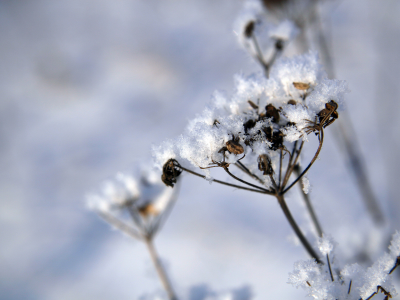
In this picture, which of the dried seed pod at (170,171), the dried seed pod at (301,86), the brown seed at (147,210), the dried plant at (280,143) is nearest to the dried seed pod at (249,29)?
the dried plant at (280,143)

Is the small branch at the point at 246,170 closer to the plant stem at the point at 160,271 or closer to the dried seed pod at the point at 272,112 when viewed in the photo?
the dried seed pod at the point at 272,112

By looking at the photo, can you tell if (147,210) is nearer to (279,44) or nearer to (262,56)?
(262,56)

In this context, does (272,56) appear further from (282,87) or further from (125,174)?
(125,174)

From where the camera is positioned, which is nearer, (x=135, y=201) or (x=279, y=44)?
(x=279, y=44)

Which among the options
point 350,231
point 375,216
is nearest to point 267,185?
point 350,231

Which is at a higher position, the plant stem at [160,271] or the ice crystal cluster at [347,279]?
the plant stem at [160,271]

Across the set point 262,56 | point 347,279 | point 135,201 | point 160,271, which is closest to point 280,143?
point 347,279

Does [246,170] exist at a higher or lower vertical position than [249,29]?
lower
